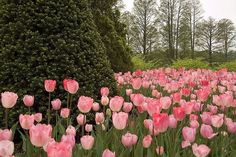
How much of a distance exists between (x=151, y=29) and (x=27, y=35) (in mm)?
35675

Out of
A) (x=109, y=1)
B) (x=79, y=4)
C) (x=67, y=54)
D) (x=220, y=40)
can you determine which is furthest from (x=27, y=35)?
(x=220, y=40)

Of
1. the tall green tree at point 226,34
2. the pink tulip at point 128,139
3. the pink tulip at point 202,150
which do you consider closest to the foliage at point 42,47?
the pink tulip at point 128,139

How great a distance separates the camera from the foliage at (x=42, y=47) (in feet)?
13.7

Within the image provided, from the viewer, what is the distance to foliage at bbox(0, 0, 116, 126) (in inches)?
165

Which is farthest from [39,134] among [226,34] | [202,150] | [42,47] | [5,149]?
[226,34]

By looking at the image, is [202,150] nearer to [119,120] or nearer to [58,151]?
[119,120]

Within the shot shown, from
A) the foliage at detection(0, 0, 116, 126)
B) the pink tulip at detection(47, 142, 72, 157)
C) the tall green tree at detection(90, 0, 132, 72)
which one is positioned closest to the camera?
the pink tulip at detection(47, 142, 72, 157)

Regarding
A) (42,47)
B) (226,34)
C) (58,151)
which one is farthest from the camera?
(226,34)

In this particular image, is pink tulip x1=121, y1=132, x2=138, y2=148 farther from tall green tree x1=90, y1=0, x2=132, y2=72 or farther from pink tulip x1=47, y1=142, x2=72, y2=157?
tall green tree x1=90, y1=0, x2=132, y2=72

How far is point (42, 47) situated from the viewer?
13.6 ft

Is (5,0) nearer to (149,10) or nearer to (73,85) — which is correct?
(73,85)

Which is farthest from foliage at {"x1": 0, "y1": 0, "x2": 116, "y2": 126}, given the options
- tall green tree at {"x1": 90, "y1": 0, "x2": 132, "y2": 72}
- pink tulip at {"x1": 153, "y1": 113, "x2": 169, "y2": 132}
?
tall green tree at {"x1": 90, "y1": 0, "x2": 132, "y2": 72}

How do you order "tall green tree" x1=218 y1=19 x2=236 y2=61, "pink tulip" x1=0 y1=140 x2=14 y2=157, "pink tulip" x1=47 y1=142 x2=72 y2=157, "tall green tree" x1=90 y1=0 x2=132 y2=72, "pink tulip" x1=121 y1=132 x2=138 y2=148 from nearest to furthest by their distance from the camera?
"pink tulip" x1=47 y1=142 x2=72 y2=157, "pink tulip" x1=0 y1=140 x2=14 y2=157, "pink tulip" x1=121 y1=132 x2=138 y2=148, "tall green tree" x1=90 y1=0 x2=132 y2=72, "tall green tree" x1=218 y1=19 x2=236 y2=61

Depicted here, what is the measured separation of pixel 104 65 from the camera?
470 cm
